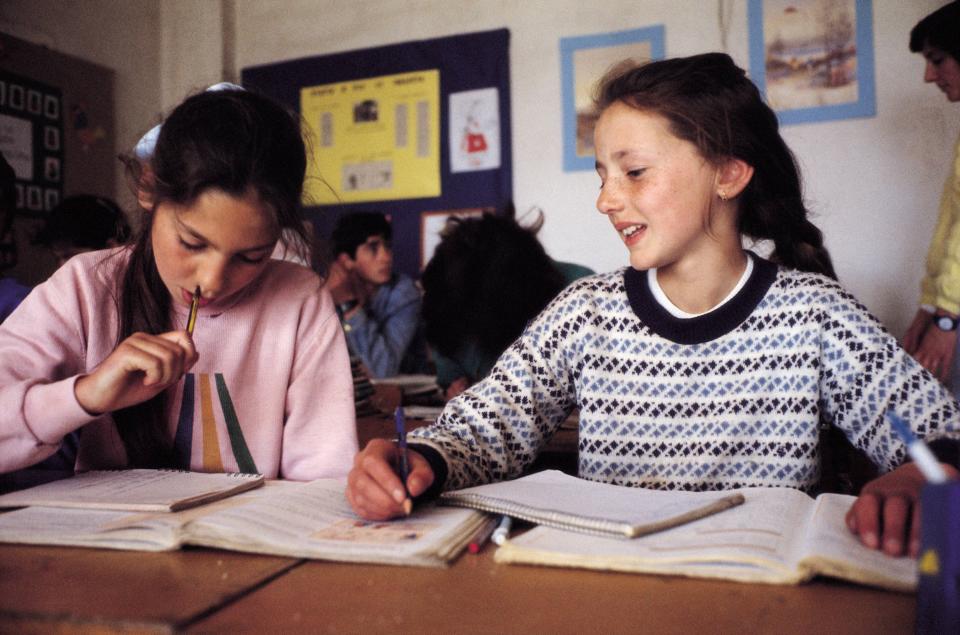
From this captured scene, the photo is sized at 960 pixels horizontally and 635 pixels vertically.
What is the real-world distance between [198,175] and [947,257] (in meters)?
1.96

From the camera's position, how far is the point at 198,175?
1.03 m

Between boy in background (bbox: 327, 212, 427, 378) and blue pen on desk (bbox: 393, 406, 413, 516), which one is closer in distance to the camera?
blue pen on desk (bbox: 393, 406, 413, 516)

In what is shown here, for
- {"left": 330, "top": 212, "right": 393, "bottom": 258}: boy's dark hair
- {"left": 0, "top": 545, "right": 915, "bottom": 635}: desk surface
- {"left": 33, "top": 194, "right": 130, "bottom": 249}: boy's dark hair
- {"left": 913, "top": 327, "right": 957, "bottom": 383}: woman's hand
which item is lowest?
{"left": 0, "top": 545, "right": 915, "bottom": 635}: desk surface

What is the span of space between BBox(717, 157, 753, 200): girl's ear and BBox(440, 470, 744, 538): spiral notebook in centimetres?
54

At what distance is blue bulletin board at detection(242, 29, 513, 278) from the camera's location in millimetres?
3363

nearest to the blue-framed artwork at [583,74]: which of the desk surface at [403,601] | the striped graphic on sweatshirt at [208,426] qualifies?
the striped graphic on sweatshirt at [208,426]

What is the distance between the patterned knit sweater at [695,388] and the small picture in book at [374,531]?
0.74 ft

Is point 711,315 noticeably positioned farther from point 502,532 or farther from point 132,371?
point 132,371

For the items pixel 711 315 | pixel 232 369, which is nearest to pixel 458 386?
pixel 232 369

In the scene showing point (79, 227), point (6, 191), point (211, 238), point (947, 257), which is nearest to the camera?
point (211, 238)

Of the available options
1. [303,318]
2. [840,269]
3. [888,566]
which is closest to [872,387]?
[888,566]

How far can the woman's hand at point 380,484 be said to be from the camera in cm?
75

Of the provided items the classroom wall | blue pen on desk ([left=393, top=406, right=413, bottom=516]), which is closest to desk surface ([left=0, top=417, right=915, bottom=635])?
blue pen on desk ([left=393, top=406, right=413, bottom=516])

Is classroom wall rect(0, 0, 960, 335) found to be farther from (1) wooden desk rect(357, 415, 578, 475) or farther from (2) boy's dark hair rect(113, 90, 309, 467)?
(2) boy's dark hair rect(113, 90, 309, 467)
